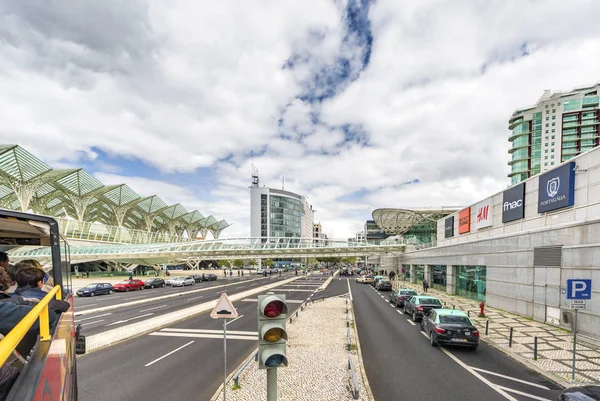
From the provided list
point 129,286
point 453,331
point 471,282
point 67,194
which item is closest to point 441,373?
point 453,331

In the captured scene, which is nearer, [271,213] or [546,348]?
[546,348]

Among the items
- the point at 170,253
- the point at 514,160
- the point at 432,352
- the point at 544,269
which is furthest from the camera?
the point at 514,160

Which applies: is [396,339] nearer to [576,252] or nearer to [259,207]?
[576,252]

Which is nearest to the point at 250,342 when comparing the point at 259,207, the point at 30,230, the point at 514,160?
the point at 30,230

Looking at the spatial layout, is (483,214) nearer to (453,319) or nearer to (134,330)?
(453,319)

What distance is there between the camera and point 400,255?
188ft

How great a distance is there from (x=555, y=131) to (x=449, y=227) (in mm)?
76090

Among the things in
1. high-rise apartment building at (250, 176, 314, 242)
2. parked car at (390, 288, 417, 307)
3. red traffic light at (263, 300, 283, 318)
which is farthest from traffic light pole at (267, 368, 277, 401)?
high-rise apartment building at (250, 176, 314, 242)

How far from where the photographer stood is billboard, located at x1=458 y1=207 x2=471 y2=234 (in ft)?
96.2

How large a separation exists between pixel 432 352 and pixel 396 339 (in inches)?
74.2

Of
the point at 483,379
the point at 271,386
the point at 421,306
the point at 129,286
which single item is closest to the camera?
the point at 271,386

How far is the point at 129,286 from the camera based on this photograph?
33.7 m

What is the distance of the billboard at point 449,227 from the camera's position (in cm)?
3422

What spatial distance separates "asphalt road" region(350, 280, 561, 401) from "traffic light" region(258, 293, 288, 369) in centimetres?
569
